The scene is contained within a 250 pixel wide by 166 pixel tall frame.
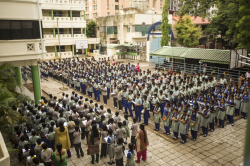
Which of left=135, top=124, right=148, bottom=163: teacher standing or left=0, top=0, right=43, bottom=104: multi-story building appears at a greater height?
left=0, top=0, right=43, bottom=104: multi-story building

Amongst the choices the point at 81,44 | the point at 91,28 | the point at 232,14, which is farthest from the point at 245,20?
the point at 91,28

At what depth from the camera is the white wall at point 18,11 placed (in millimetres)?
10273

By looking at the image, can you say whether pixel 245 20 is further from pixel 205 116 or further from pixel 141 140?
pixel 141 140

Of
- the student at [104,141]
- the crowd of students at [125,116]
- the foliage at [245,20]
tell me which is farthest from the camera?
the foliage at [245,20]

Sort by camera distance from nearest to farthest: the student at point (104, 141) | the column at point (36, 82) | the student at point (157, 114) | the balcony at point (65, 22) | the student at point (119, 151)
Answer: the student at point (119, 151)
the student at point (104, 141)
the student at point (157, 114)
the column at point (36, 82)
the balcony at point (65, 22)

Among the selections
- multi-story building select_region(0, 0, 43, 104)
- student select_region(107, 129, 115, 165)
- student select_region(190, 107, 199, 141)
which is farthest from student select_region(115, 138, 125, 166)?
multi-story building select_region(0, 0, 43, 104)

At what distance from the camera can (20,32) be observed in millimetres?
10938

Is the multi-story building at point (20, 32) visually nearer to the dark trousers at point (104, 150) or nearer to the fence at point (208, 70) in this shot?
the dark trousers at point (104, 150)

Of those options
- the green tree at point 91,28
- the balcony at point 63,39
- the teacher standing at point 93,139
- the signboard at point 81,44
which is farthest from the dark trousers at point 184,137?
the green tree at point 91,28

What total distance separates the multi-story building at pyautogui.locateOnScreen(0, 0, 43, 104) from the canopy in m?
12.3

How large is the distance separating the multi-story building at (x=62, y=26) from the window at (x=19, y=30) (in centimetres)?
2083

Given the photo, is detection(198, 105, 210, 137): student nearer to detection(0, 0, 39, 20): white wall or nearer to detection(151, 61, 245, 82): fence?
detection(151, 61, 245, 82): fence

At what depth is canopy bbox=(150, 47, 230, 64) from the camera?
17016 millimetres

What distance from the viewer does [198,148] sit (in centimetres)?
812
